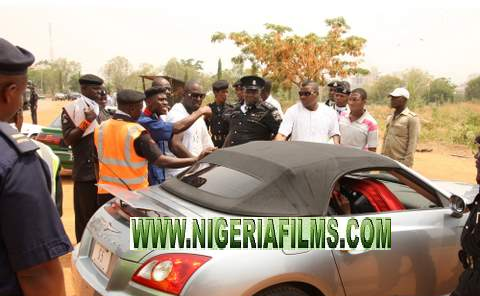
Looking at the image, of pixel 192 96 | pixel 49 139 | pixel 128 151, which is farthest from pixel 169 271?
pixel 49 139

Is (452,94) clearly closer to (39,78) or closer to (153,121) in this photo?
(153,121)

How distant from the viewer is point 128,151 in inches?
141

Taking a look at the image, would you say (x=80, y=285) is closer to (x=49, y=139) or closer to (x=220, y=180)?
(x=220, y=180)

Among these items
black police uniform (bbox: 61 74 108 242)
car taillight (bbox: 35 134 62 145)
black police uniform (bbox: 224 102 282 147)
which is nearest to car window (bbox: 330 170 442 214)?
black police uniform (bbox: 224 102 282 147)

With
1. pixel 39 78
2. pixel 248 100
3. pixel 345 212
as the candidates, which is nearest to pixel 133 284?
pixel 345 212

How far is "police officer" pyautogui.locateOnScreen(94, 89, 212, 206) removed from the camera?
3.53 meters

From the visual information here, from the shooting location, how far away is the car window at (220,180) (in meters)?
2.82

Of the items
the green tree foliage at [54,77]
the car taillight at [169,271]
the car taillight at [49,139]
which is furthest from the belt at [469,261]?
the green tree foliage at [54,77]

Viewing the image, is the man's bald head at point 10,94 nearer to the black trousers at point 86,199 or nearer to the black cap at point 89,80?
the black trousers at point 86,199

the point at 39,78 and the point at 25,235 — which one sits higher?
the point at 25,235

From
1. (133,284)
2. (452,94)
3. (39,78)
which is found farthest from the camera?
(39,78)

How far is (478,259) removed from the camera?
257cm

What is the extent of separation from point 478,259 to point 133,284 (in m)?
2.01

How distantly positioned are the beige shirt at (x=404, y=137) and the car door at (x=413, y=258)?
88.3 inches
